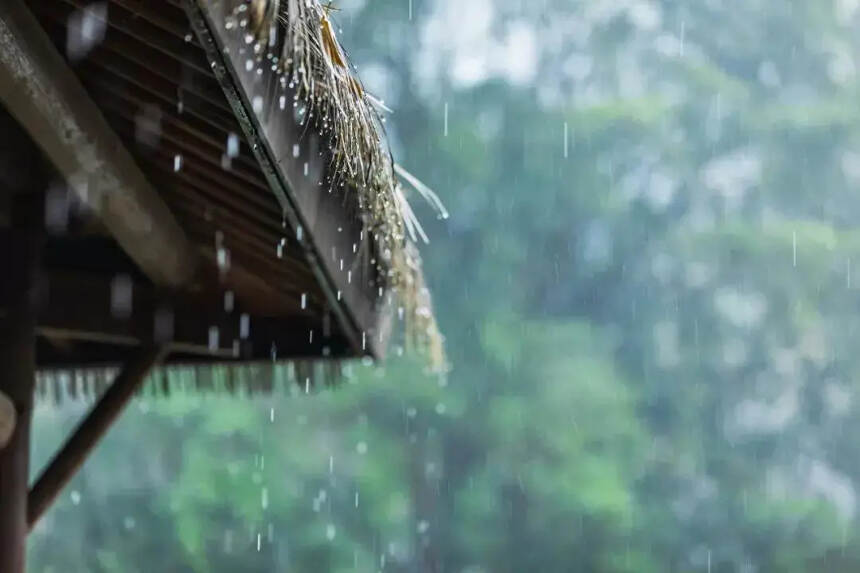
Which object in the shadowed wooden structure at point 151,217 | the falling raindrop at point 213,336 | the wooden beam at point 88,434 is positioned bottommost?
the wooden beam at point 88,434

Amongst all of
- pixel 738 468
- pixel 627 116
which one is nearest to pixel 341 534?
pixel 738 468

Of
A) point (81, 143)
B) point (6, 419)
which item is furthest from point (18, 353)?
point (81, 143)

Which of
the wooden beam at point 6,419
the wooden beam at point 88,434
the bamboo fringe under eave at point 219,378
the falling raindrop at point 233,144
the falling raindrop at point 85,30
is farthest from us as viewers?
the bamboo fringe under eave at point 219,378

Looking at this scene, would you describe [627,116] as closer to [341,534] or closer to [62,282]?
[341,534]

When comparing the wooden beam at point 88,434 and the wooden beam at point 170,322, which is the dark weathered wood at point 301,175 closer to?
the wooden beam at point 170,322

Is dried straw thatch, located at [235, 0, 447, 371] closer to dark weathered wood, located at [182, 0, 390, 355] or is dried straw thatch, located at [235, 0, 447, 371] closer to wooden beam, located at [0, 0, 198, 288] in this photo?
dark weathered wood, located at [182, 0, 390, 355]

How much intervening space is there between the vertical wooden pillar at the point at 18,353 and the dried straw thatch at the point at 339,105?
0.68 m

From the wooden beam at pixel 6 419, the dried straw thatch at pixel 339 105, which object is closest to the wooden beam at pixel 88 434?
the wooden beam at pixel 6 419

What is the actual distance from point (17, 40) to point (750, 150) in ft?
39.6

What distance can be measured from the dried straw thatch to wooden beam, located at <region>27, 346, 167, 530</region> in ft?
1.99

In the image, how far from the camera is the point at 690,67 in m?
13.3

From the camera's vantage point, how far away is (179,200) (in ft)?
7.55

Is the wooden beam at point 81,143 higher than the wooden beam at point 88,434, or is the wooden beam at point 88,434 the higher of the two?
the wooden beam at point 81,143

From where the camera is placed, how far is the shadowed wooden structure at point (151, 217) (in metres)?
1.54
